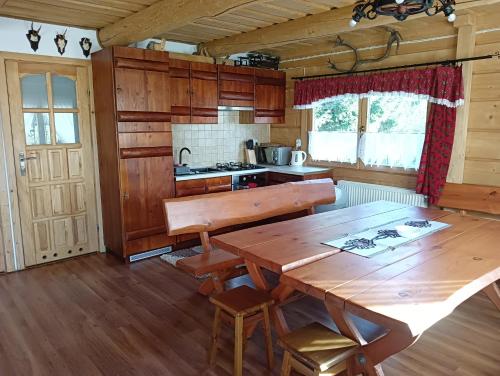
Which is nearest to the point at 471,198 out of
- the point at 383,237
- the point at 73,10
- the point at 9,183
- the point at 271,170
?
the point at 383,237

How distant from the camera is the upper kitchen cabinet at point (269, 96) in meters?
5.00

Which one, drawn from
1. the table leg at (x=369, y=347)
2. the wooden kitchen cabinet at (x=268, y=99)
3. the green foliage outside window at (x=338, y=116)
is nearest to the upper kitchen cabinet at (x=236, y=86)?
the wooden kitchen cabinet at (x=268, y=99)

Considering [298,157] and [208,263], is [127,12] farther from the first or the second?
[298,157]

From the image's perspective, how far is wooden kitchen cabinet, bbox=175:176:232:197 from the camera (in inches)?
167

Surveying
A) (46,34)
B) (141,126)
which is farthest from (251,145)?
(46,34)

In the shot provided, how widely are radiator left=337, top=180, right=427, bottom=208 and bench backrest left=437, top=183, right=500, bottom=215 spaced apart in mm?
265

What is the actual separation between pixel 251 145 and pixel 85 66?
90.1 inches

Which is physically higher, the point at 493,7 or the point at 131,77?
the point at 493,7

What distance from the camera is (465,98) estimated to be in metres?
3.57

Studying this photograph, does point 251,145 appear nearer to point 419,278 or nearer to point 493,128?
point 493,128

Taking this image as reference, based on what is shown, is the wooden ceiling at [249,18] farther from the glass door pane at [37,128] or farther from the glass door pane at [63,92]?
the glass door pane at [37,128]

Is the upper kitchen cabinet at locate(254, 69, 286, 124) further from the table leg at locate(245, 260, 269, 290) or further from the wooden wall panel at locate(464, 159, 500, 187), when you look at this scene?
the table leg at locate(245, 260, 269, 290)

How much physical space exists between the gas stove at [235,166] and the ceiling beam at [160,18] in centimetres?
182

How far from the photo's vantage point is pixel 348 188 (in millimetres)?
4594
